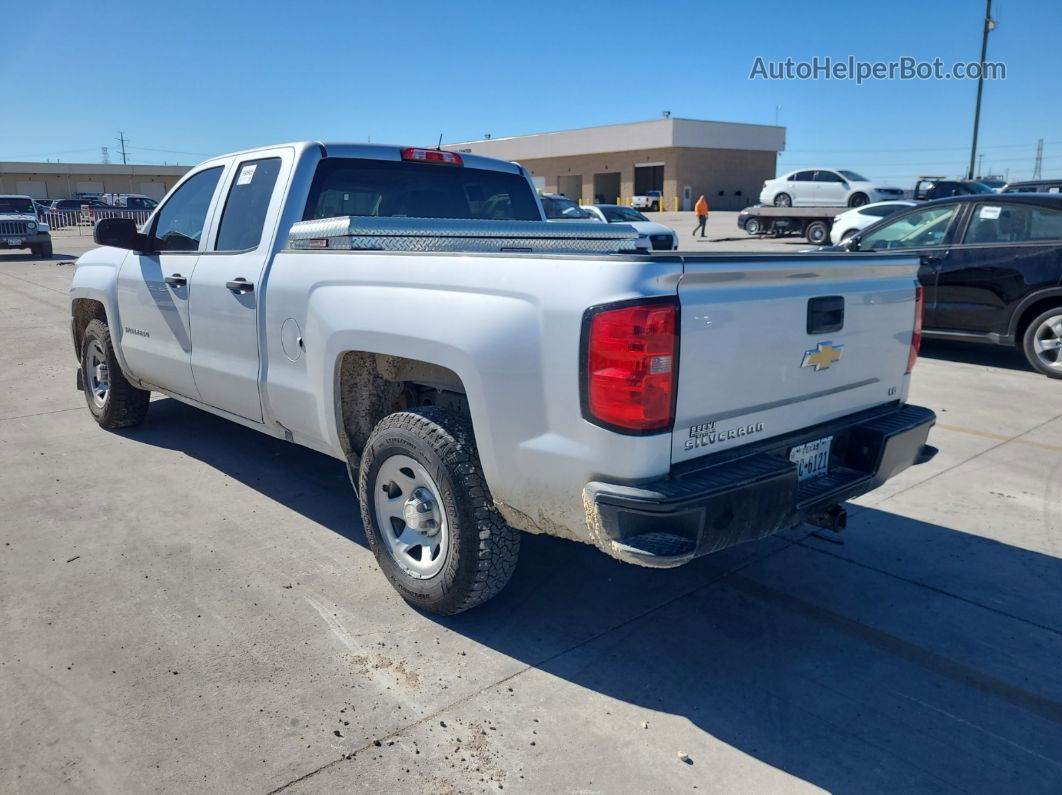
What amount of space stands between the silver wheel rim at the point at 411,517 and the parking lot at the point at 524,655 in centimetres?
26

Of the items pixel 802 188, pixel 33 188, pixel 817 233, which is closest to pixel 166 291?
pixel 817 233

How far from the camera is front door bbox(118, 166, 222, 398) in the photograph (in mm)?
5168

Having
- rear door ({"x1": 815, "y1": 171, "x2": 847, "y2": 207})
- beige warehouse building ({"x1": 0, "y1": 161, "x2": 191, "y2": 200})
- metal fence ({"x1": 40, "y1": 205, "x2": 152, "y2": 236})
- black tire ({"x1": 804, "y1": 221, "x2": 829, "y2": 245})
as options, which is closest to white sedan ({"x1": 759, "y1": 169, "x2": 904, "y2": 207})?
rear door ({"x1": 815, "y1": 171, "x2": 847, "y2": 207})

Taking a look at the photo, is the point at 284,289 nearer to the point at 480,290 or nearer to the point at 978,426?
the point at 480,290

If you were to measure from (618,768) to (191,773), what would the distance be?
138cm

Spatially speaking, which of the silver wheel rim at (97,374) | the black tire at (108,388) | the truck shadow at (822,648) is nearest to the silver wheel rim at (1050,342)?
the truck shadow at (822,648)

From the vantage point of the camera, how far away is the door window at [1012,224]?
329 inches

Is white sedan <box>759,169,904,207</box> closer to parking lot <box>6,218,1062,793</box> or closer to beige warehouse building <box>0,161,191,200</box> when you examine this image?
parking lot <box>6,218,1062,793</box>

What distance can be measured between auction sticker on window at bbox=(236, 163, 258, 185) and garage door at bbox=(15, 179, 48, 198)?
85.3 meters

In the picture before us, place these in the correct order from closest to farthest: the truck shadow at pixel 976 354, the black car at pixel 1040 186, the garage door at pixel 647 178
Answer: the truck shadow at pixel 976 354, the black car at pixel 1040 186, the garage door at pixel 647 178

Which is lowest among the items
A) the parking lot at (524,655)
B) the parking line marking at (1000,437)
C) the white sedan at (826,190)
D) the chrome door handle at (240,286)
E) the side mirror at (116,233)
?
the parking lot at (524,655)

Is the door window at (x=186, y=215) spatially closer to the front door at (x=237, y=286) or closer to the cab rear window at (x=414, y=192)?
the front door at (x=237, y=286)

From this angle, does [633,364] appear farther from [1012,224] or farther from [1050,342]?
[1012,224]

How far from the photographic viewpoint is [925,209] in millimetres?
9430
